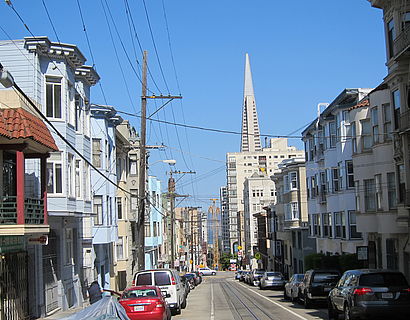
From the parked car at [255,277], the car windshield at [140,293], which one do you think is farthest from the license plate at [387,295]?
the parked car at [255,277]

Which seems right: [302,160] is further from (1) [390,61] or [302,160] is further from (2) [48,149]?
(2) [48,149]

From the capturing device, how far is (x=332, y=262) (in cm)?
3853

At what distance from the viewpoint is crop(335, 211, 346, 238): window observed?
4097 cm

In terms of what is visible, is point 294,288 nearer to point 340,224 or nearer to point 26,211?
point 340,224

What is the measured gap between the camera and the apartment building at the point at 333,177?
129 feet

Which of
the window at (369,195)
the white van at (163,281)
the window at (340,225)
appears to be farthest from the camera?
the window at (340,225)

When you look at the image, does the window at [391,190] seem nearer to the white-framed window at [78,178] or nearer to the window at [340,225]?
the window at [340,225]

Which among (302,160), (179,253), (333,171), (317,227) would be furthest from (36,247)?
(179,253)

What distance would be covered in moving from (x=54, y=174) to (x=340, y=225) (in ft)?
69.5

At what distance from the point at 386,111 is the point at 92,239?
17.3 metres

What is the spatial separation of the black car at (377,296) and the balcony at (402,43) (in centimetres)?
937

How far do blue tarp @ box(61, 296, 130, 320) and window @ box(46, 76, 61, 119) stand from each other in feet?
45.8

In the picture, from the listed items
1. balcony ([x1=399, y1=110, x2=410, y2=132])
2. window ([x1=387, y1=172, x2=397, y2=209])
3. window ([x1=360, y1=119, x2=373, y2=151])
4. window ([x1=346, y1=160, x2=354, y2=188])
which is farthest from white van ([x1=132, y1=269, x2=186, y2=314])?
window ([x1=346, y1=160, x2=354, y2=188])

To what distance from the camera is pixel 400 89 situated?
2642 centimetres
